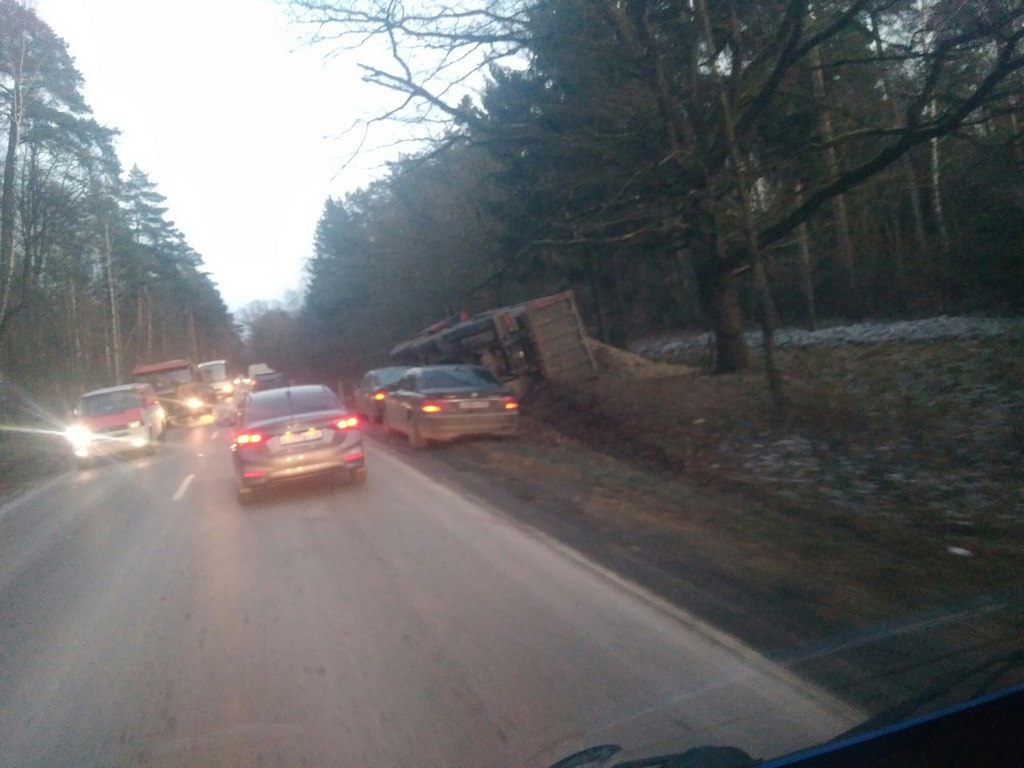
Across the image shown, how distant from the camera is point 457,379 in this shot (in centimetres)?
1805

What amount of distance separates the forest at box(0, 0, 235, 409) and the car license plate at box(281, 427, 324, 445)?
18508mm

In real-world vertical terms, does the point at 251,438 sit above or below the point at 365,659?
above

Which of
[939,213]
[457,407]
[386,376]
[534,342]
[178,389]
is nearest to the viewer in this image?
[457,407]

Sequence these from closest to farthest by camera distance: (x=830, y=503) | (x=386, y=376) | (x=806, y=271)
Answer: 1. (x=830, y=503)
2. (x=386, y=376)
3. (x=806, y=271)

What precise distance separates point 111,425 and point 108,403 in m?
0.80

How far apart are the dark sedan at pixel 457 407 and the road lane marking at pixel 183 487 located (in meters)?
4.16

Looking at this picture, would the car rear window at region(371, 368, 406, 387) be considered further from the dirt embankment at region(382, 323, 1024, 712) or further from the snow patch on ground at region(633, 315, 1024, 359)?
the snow patch on ground at region(633, 315, 1024, 359)

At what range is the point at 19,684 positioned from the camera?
6.36 meters

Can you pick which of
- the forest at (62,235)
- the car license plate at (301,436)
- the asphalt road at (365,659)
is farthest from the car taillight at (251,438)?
Result: the forest at (62,235)

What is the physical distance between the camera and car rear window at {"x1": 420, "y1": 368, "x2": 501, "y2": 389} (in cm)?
1781

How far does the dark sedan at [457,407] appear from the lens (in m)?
17.4

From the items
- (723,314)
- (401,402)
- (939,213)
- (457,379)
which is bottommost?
(401,402)

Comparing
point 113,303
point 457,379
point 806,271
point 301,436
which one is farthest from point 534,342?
point 113,303

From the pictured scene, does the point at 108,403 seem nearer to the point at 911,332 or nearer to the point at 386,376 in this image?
the point at 386,376
